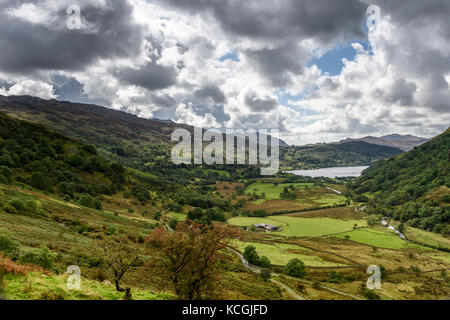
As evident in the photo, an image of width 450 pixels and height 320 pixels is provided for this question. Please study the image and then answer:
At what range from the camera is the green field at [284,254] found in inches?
2523

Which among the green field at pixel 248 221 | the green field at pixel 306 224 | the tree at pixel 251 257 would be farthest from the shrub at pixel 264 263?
the green field at pixel 248 221

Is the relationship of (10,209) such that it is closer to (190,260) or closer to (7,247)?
(7,247)

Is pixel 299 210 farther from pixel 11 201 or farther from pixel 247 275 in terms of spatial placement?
pixel 11 201

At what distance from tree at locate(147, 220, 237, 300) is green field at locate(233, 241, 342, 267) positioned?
48395mm

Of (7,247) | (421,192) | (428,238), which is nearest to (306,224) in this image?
(428,238)

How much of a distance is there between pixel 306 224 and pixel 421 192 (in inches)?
3451

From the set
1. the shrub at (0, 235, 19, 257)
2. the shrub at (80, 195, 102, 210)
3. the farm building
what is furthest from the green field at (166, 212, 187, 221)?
the shrub at (0, 235, 19, 257)

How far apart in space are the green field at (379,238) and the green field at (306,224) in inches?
248

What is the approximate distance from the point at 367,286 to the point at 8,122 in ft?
546

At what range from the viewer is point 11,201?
4556 centimetres

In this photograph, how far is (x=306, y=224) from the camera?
11862 centimetres

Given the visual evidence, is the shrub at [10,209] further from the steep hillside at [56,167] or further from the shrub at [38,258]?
the steep hillside at [56,167]

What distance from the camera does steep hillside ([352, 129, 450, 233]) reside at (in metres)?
114
